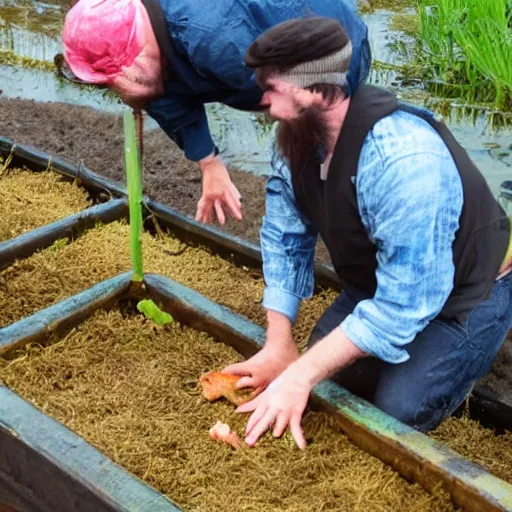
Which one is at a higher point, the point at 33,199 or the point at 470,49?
the point at 470,49

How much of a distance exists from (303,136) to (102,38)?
51 cm

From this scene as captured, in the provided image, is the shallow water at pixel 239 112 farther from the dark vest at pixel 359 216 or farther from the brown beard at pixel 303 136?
the brown beard at pixel 303 136

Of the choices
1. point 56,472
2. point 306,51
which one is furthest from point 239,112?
point 56,472

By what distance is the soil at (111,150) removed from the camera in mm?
3381

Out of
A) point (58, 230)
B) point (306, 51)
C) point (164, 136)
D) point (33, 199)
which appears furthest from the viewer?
point (164, 136)

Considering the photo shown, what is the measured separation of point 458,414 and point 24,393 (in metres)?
1.17

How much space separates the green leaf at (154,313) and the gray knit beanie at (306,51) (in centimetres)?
90

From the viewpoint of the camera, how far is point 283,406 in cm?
166

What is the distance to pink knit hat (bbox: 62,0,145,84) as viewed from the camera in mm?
1783

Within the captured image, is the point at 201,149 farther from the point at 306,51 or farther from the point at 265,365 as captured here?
the point at 306,51

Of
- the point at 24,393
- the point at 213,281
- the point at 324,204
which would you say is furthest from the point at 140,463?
the point at 213,281

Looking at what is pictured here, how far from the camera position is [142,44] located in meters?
1.88

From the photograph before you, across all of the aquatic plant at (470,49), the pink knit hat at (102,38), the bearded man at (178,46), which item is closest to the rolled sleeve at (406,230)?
the bearded man at (178,46)

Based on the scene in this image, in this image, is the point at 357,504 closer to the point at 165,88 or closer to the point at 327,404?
the point at 327,404
